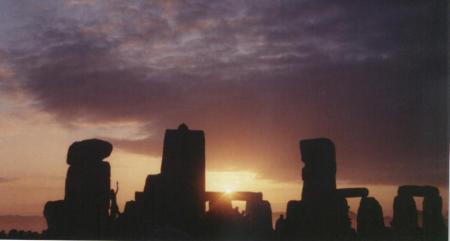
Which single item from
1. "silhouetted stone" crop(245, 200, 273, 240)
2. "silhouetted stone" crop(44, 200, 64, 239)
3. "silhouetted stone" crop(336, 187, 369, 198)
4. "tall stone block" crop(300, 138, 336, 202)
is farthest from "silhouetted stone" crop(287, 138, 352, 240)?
"silhouetted stone" crop(44, 200, 64, 239)

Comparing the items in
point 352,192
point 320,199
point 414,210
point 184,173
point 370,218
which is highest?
point 184,173

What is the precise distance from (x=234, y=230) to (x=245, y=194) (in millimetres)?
1830

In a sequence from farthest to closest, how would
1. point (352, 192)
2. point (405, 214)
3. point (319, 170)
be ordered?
point (405, 214), point (352, 192), point (319, 170)

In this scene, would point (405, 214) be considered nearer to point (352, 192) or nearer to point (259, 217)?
point (352, 192)

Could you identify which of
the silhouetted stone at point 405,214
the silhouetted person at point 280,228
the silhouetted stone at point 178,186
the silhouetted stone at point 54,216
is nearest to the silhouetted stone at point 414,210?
the silhouetted stone at point 405,214

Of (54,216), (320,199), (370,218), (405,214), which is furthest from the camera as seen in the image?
(405,214)

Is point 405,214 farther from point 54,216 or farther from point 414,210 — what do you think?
point 54,216

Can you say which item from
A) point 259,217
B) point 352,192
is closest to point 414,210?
point 352,192

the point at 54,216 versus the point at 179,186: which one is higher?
the point at 179,186

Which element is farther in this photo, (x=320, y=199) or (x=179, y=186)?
(x=320, y=199)

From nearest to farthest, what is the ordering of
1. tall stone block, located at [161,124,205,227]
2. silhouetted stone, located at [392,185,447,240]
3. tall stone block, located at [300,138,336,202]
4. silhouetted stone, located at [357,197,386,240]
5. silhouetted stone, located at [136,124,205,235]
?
silhouetted stone, located at [136,124,205,235], tall stone block, located at [161,124,205,227], tall stone block, located at [300,138,336,202], silhouetted stone, located at [357,197,386,240], silhouetted stone, located at [392,185,447,240]

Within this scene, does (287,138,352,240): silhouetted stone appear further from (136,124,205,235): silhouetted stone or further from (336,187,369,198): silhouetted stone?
(136,124,205,235): silhouetted stone

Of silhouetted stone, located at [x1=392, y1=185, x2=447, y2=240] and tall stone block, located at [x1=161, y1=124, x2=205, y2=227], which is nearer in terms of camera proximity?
tall stone block, located at [x1=161, y1=124, x2=205, y2=227]

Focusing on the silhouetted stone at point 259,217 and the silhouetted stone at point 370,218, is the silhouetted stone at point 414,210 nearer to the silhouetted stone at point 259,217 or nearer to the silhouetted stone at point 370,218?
the silhouetted stone at point 370,218
